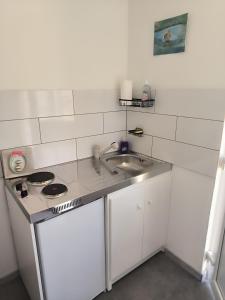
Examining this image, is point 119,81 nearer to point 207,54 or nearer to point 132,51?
point 132,51

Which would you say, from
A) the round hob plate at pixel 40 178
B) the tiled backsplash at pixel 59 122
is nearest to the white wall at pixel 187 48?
the tiled backsplash at pixel 59 122

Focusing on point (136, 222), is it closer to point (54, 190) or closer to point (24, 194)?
point (54, 190)

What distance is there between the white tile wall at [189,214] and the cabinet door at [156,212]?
0.05 m

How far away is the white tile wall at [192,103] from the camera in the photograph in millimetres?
1246

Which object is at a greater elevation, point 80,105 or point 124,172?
point 80,105

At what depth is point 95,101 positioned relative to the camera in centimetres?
164

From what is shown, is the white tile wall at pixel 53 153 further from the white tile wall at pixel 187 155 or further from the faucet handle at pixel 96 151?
the white tile wall at pixel 187 155

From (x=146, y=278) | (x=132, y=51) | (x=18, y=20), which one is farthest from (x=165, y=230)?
(x=18, y=20)

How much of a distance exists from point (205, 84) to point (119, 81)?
0.69m

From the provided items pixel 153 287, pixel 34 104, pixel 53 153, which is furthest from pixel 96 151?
pixel 153 287

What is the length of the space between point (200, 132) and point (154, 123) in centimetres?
38

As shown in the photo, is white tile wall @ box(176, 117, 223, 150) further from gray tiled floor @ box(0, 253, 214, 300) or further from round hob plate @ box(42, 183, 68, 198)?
gray tiled floor @ box(0, 253, 214, 300)

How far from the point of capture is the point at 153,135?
1667 millimetres

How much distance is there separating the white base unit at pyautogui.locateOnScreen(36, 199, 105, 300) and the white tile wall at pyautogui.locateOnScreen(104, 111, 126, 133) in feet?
2.38
